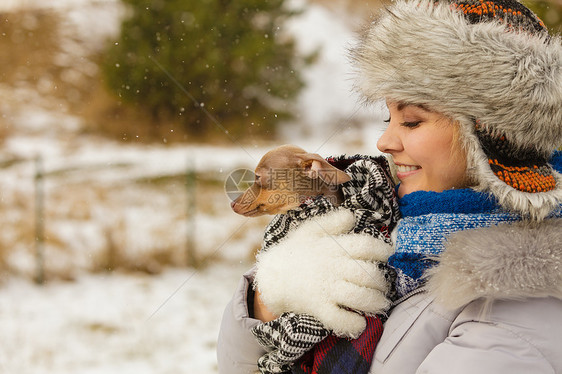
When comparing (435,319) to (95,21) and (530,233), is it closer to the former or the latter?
(530,233)

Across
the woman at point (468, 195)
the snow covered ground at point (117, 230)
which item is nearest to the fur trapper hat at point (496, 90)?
the woman at point (468, 195)

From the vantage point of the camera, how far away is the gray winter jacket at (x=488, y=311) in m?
0.98

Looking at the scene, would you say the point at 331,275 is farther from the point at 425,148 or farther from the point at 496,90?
the point at 496,90

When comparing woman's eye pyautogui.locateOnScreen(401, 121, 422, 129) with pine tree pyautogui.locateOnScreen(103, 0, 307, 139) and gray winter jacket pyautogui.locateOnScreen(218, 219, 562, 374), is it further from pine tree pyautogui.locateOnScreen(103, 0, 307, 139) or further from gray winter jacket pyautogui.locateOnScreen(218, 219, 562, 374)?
pine tree pyautogui.locateOnScreen(103, 0, 307, 139)

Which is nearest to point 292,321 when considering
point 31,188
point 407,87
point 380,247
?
point 380,247

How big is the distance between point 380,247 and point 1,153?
9759mm

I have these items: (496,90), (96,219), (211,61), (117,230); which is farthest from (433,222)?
(211,61)

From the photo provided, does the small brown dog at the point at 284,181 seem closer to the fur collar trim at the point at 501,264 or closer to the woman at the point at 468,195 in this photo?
the woman at the point at 468,195

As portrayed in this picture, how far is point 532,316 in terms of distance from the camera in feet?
3.34

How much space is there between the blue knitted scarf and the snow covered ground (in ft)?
2.64

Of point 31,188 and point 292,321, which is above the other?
point 292,321

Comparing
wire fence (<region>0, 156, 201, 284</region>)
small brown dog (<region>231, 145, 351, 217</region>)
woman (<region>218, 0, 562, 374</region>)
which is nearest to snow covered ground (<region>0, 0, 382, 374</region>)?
wire fence (<region>0, 156, 201, 284</region>)

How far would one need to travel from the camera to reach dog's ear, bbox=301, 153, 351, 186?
1.27m

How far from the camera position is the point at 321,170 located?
4.18 feet
